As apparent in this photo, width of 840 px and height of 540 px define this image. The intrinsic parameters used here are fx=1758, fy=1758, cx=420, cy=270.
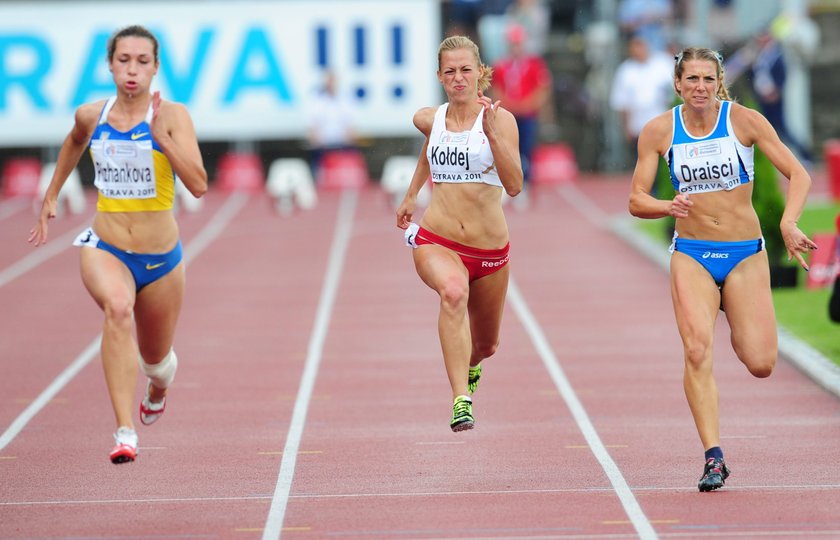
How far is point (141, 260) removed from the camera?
28.7ft

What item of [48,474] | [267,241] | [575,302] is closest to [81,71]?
[267,241]

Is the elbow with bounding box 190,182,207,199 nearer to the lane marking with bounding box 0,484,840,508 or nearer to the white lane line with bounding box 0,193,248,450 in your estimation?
the lane marking with bounding box 0,484,840,508

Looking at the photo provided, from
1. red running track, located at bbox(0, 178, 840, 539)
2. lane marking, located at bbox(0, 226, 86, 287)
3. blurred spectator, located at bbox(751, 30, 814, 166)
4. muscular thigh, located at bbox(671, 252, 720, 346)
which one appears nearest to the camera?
red running track, located at bbox(0, 178, 840, 539)

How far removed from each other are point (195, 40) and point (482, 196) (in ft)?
65.4

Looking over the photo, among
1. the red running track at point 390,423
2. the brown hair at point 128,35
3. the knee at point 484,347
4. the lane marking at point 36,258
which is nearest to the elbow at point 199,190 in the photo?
the brown hair at point 128,35

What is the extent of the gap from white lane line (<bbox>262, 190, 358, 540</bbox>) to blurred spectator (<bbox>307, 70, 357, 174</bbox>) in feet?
6.76

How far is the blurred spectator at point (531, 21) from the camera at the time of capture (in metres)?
27.0

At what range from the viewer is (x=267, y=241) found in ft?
71.0

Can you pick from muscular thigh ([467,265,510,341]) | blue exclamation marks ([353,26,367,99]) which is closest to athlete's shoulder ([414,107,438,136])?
muscular thigh ([467,265,510,341])

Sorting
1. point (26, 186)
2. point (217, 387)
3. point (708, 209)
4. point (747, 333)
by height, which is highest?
point (708, 209)

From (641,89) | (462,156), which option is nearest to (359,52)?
(641,89)

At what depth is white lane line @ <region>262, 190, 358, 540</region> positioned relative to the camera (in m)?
7.98

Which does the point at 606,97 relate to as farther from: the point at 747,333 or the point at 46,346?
the point at 747,333

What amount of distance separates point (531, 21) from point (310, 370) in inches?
603
